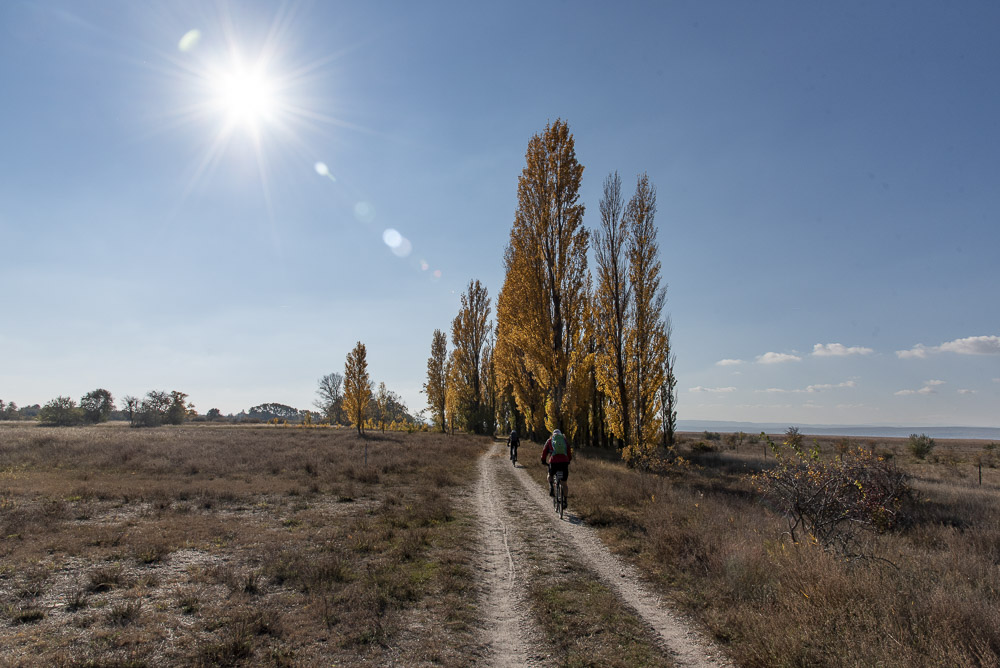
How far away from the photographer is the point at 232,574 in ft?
21.9

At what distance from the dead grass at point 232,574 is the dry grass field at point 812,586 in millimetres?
3095

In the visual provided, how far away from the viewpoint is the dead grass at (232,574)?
4.63 meters

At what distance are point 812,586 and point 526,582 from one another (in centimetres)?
368

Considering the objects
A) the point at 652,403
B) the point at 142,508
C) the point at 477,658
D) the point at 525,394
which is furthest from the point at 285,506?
the point at 525,394

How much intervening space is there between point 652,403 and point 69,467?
2599 cm

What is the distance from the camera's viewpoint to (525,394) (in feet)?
102

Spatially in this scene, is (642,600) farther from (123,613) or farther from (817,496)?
(123,613)

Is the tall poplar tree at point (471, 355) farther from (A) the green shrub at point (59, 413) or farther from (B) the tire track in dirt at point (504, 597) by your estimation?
(A) the green shrub at point (59, 413)

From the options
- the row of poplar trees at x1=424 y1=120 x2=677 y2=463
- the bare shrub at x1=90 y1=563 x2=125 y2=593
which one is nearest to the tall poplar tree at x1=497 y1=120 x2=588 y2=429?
the row of poplar trees at x1=424 y1=120 x2=677 y2=463

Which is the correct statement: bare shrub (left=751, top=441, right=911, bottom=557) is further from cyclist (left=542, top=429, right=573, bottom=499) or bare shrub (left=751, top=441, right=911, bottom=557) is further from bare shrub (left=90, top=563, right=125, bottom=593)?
bare shrub (left=90, top=563, right=125, bottom=593)

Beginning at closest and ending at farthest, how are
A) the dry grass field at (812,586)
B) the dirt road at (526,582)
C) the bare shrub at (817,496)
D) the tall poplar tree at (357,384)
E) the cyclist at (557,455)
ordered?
the dry grass field at (812,586)
the dirt road at (526,582)
the bare shrub at (817,496)
the cyclist at (557,455)
the tall poplar tree at (357,384)

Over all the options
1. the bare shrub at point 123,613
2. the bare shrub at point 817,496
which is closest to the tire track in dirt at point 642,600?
the bare shrub at point 817,496

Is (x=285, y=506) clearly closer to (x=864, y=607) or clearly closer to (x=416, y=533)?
(x=416, y=533)

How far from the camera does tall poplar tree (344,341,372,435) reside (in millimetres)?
45000
